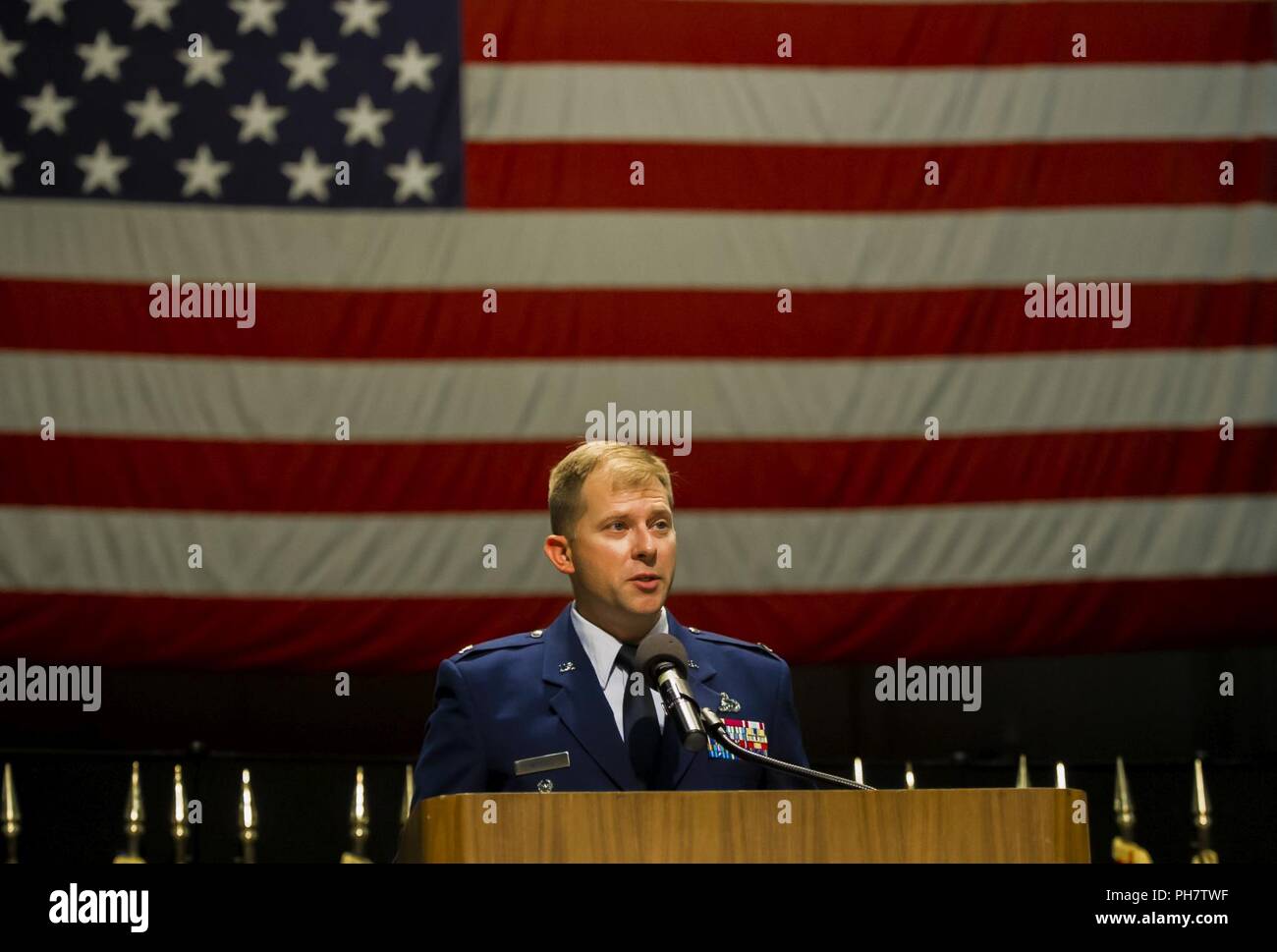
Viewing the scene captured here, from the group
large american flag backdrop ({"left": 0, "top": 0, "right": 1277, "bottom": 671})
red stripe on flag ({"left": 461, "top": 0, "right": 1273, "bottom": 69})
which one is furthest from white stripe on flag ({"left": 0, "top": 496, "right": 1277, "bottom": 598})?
red stripe on flag ({"left": 461, "top": 0, "right": 1273, "bottom": 69})

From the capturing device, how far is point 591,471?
2.81 m

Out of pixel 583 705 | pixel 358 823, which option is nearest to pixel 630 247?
pixel 358 823

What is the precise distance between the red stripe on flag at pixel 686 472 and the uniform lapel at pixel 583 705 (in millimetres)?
2042

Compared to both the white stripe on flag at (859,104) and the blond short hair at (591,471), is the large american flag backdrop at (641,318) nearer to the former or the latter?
the white stripe on flag at (859,104)

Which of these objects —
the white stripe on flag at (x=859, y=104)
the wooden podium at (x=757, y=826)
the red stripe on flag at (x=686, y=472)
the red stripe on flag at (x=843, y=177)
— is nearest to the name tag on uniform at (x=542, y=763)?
the wooden podium at (x=757, y=826)

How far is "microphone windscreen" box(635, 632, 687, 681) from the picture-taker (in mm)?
2338

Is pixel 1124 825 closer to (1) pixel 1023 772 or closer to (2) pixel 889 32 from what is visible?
(1) pixel 1023 772

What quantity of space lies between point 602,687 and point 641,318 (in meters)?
2.35

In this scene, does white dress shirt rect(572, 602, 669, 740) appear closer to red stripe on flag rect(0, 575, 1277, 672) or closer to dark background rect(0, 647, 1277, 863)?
red stripe on flag rect(0, 575, 1277, 672)

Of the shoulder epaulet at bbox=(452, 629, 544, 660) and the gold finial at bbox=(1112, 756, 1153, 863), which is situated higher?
the shoulder epaulet at bbox=(452, 629, 544, 660)

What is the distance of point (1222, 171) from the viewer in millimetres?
5055

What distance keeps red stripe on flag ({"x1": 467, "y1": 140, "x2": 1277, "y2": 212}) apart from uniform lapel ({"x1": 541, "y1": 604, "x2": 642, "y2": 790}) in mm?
2453
